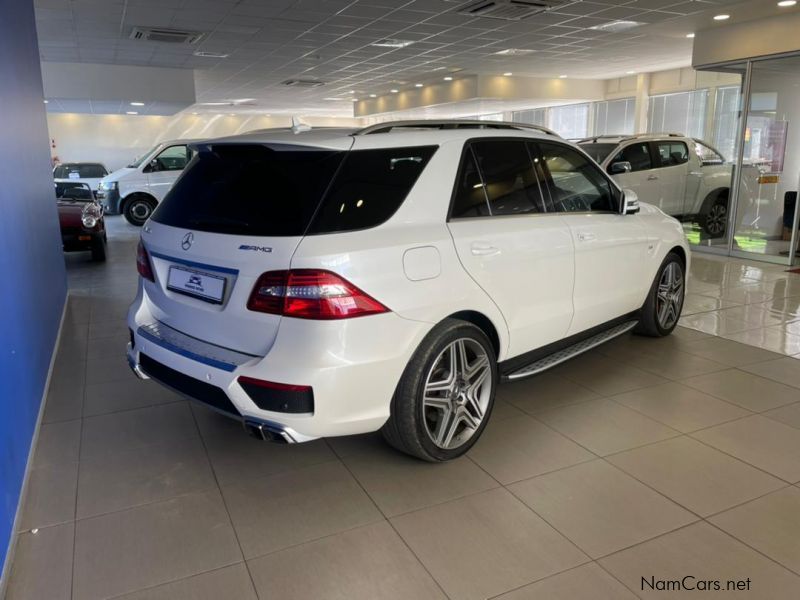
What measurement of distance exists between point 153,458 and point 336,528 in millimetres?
1119

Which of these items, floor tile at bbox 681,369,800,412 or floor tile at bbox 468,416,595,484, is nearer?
floor tile at bbox 468,416,595,484

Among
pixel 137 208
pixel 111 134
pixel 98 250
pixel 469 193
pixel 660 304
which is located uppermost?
pixel 111 134

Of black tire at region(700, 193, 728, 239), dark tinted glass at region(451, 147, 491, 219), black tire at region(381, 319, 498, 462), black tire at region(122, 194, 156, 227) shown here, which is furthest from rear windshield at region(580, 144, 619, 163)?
black tire at region(122, 194, 156, 227)

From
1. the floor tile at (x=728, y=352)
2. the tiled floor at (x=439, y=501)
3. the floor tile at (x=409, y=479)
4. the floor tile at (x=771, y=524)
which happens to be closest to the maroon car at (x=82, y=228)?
the tiled floor at (x=439, y=501)

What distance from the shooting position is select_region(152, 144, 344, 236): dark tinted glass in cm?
246

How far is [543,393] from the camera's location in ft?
12.4

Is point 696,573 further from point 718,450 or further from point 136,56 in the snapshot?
point 136,56

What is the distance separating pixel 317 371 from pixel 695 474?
183 cm

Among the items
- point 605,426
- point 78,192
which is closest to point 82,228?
point 78,192

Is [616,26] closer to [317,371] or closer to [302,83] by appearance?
[302,83]

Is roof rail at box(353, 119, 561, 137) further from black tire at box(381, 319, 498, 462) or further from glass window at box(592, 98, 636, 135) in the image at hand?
glass window at box(592, 98, 636, 135)

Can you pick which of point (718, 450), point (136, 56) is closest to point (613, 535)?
point (718, 450)

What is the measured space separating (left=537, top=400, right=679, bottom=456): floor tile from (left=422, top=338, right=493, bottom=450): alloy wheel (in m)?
0.58

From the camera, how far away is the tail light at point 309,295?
2301mm
